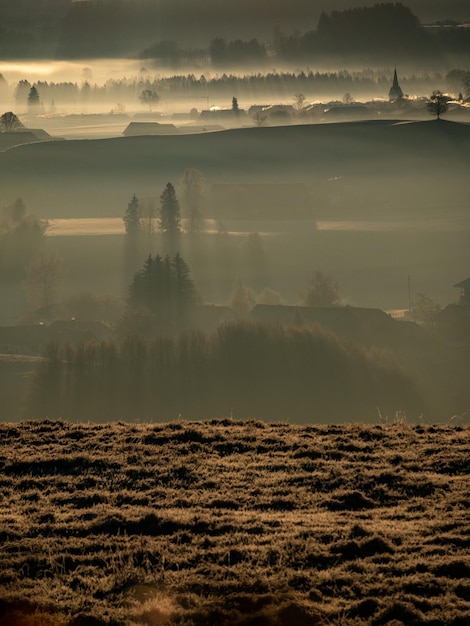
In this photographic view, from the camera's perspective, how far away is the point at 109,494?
15.1 metres

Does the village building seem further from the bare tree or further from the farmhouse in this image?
the bare tree

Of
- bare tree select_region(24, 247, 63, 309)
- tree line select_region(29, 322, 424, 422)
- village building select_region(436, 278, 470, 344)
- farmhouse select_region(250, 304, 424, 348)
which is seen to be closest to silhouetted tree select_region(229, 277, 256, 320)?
farmhouse select_region(250, 304, 424, 348)

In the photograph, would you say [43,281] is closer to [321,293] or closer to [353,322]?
[321,293]

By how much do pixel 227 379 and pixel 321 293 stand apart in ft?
209

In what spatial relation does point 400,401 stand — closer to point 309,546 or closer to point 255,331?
point 255,331

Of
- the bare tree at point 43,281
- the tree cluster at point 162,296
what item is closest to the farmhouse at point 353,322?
the tree cluster at point 162,296

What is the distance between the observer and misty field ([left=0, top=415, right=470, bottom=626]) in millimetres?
10969

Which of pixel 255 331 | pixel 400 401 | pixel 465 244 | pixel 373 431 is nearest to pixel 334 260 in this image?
pixel 465 244

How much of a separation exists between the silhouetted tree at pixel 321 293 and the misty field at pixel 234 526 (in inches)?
5191

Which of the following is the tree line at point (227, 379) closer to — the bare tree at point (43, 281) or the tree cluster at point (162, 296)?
the tree cluster at point (162, 296)

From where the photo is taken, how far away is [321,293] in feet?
511

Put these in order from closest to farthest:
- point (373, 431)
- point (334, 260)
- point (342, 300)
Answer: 1. point (373, 431)
2. point (342, 300)
3. point (334, 260)

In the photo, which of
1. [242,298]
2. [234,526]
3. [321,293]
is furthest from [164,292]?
[234,526]

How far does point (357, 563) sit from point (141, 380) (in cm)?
8293
